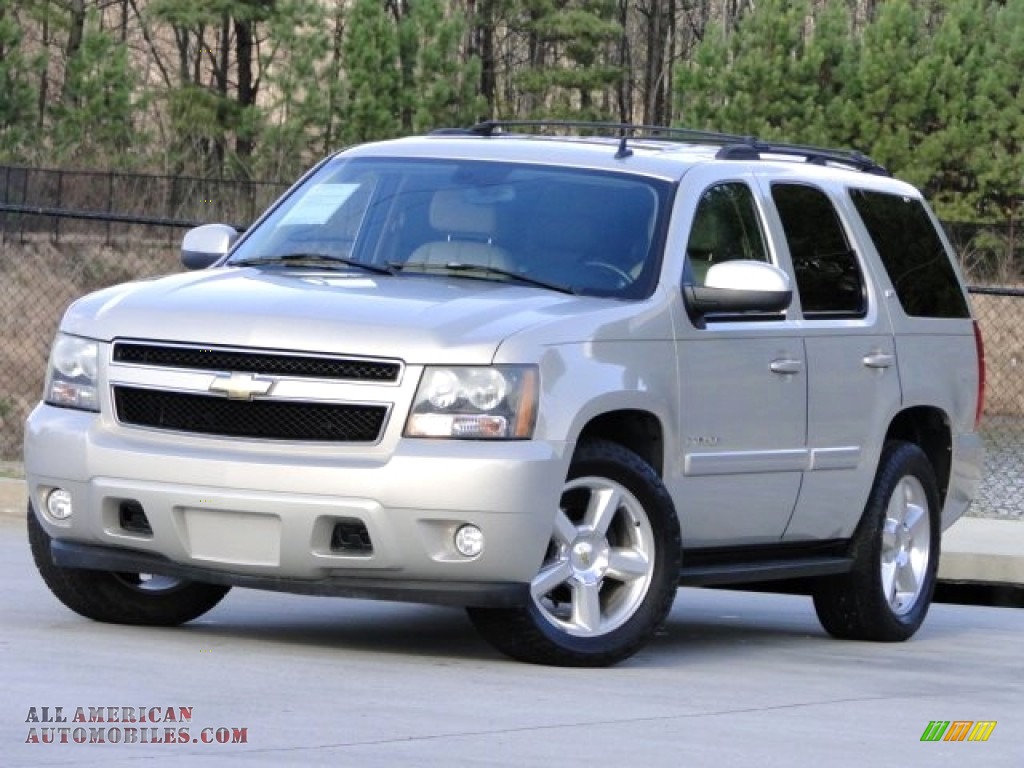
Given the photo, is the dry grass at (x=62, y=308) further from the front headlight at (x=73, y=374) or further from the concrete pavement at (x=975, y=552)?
the front headlight at (x=73, y=374)

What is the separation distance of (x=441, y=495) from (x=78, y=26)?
172ft

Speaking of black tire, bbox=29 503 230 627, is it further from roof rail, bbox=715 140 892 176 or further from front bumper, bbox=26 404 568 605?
roof rail, bbox=715 140 892 176

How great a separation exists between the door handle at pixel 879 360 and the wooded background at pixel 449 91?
37.0 metres

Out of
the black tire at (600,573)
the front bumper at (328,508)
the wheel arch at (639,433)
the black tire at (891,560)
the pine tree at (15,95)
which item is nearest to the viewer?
the front bumper at (328,508)

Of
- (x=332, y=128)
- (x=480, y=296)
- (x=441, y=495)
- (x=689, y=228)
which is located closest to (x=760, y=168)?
(x=689, y=228)

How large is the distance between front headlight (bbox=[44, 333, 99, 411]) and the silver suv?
1 cm

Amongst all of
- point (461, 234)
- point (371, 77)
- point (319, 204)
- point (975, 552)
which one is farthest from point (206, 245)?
point (371, 77)

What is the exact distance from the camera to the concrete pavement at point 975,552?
1284cm

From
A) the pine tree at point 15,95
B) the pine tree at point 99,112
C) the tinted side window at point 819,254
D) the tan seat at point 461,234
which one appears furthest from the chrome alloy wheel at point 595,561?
the pine tree at point 99,112

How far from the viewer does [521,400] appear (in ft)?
25.6

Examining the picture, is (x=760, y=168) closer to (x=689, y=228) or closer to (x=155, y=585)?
(x=689, y=228)

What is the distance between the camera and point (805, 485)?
9.34 m

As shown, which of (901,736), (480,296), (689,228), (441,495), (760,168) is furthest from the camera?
(760,168)

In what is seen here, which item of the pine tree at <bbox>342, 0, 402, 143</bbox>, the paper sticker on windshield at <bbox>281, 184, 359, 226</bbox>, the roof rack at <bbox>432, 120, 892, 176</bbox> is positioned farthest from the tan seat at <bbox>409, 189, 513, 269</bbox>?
the pine tree at <bbox>342, 0, 402, 143</bbox>
